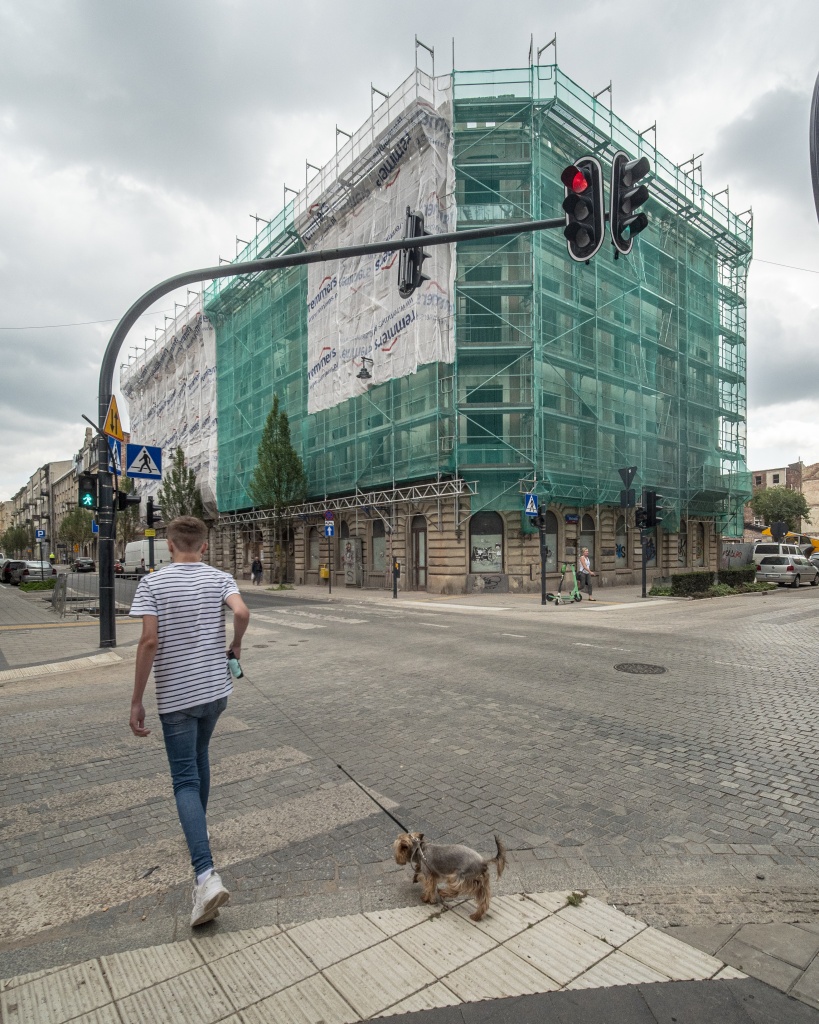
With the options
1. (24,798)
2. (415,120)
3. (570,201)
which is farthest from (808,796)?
(415,120)

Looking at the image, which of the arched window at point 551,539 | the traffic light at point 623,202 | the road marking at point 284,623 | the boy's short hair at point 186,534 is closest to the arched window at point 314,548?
the arched window at point 551,539

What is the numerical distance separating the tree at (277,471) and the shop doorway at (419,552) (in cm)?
861

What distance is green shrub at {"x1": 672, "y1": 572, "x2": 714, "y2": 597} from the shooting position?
69.6ft

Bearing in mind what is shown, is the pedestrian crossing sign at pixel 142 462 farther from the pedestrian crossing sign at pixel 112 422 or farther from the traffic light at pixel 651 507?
the traffic light at pixel 651 507

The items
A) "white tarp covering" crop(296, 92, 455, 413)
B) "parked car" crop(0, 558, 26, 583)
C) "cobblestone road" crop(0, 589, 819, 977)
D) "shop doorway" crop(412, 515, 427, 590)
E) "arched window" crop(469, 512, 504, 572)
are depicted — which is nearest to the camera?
"cobblestone road" crop(0, 589, 819, 977)

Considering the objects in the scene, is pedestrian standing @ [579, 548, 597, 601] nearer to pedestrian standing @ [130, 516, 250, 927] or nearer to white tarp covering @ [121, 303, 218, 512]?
pedestrian standing @ [130, 516, 250, 927]

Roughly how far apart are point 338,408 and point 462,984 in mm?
29330

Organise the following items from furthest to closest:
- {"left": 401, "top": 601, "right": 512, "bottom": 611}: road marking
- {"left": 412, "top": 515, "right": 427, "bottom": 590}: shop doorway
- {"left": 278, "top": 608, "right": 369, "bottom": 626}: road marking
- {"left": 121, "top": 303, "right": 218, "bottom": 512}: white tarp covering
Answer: {"left": 121, "top": 303, "right": 218, "bottom": 512}: white tarp covering, {"left": 412, "top": 515, "right": 427, "bottom": 590}: shop doorway, {"left": 401, "top": 601, "right": 512, "bottom": 611}: road marking, {"left": 278, "top": 608, "right": 369, "bottom": 626}: road marking

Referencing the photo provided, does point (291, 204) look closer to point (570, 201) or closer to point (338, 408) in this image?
point (338, 408)

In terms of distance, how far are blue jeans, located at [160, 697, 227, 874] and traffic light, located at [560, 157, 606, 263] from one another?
627cm

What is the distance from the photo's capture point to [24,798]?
424 centimetres

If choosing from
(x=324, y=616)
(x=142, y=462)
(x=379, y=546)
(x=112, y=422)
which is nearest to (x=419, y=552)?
(x=379, y=546)

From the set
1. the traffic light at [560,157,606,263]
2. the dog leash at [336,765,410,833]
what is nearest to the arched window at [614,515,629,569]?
the traffic light at [560,157,606,263]

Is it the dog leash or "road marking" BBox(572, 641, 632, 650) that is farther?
"road marking" BBox(572, 641, 632, 650)
